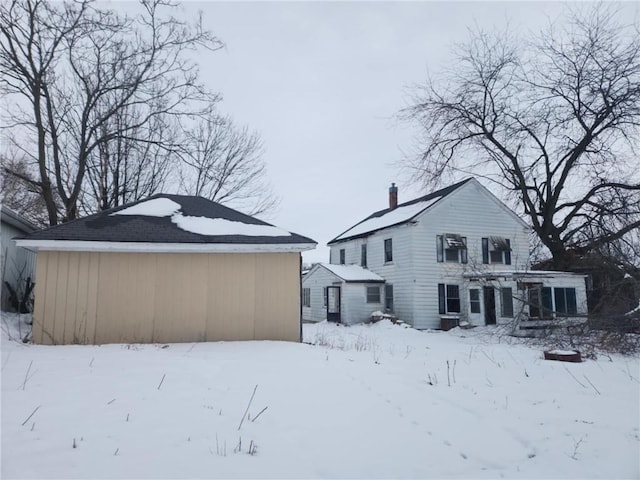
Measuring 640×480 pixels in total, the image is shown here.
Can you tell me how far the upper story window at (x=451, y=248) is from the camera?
67.6 ft

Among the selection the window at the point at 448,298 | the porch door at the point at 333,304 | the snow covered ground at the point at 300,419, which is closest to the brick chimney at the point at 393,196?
the porch door at the point at 333,304

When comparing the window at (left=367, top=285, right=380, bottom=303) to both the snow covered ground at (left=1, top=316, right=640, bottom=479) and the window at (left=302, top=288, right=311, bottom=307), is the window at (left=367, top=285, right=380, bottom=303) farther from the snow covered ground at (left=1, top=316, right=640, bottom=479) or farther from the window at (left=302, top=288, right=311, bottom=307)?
the snow covered ground at (left=1, top=316, right=640, bottom=479)

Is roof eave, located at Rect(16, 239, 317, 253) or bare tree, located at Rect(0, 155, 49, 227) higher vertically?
bare tree, located at Rect(0, 155, 49, 227)

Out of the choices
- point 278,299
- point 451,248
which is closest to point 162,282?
point 278,299

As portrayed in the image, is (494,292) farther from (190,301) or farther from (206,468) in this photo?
(206,468)

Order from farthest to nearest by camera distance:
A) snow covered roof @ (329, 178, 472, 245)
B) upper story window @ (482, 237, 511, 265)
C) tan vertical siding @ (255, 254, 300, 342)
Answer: upper story window @ (482, 237, 511, 265), snow covered roof @ (329, 178, 472, 245), tan vertical siding @ (255, 254, 300, 342)

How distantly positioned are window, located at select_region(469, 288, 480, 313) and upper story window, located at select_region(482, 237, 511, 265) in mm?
1942

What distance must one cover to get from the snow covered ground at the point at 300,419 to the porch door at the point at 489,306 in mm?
12853

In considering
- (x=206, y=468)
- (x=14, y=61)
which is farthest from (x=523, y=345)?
(x=14, y=61)

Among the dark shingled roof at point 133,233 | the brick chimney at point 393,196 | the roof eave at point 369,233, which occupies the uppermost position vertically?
the brick chimney at point 393,196

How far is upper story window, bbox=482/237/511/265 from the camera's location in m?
21.4

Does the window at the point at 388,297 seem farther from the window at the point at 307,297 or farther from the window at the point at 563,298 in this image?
the window at the point at 563,298

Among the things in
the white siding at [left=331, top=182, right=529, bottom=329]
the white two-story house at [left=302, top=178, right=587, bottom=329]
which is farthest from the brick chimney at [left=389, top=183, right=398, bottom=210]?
the white siding at [left=331, top=182, right=529, bottom=329]

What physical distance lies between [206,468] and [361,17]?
1231cm
